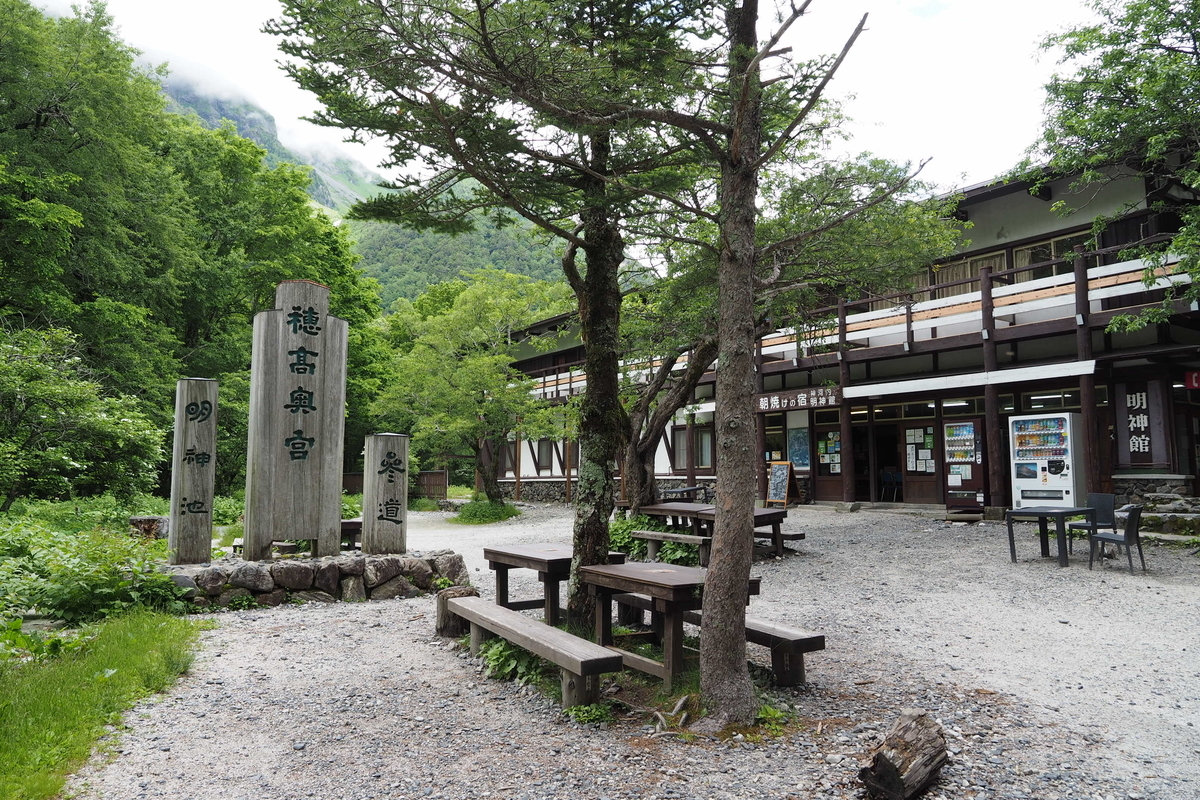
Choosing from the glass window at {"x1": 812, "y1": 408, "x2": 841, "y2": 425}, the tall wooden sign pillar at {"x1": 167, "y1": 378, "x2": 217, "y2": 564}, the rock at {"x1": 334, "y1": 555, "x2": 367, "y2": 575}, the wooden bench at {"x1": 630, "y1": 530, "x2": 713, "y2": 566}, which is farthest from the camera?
the glass window at {"x1": 812, "y1": 408, "x2": 841, "y2": 425}

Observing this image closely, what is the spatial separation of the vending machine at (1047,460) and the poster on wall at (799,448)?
246 inches

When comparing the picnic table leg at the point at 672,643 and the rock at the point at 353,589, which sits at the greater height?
the picnic table leg at the point at 672,643

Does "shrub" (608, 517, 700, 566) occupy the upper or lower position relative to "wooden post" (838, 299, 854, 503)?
lower

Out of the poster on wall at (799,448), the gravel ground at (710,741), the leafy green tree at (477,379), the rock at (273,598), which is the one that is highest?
the leafy green tree at (477,379)

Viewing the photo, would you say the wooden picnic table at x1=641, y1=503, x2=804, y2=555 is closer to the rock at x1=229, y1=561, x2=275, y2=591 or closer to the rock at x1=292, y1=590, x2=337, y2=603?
the rock at x1=292, y1=590, x2=337, y2=603

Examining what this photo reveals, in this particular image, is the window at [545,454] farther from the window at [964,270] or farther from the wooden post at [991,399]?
the wooden post at [991,399]

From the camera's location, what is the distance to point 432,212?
6.05 meters

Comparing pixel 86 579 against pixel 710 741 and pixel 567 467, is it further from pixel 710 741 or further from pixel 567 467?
pixel 567 467

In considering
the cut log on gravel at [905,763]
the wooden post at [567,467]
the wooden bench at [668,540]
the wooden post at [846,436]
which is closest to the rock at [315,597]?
the wooden bench at [668,540]

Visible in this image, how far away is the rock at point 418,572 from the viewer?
28.8ft

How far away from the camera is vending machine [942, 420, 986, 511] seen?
15391mm

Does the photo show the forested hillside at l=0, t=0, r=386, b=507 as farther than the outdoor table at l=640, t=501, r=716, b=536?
No

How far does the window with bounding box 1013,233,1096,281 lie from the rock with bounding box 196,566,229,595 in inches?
613

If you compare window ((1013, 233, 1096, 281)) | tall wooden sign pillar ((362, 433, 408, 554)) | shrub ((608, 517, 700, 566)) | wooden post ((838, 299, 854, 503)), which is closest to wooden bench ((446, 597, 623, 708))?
tall wooden sign pillar ((362, 433, 408, 554))
